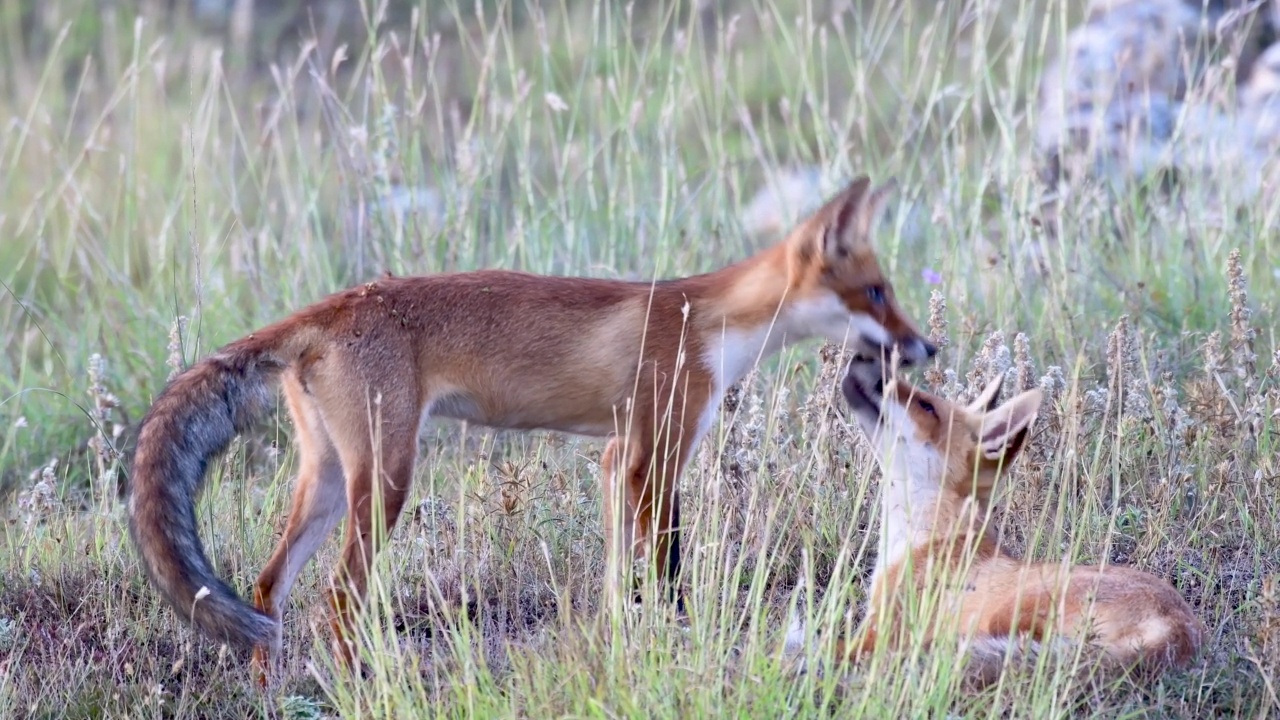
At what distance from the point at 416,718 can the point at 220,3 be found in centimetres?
1232

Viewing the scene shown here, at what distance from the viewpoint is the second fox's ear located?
535 cm

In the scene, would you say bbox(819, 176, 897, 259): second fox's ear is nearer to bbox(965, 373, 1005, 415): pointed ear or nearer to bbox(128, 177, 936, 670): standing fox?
bbox(128, 177, 936, 670): standing fox

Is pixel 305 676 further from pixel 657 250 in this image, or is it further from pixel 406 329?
pixel 657 250

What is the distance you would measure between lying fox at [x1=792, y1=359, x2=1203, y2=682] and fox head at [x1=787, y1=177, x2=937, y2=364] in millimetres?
279

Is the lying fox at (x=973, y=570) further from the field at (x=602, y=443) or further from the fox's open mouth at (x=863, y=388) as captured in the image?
the field at (x=602, y=443)

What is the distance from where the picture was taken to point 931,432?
493 centimetres

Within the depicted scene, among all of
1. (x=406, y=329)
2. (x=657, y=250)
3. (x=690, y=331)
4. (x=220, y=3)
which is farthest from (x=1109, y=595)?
(x=220, y=3)

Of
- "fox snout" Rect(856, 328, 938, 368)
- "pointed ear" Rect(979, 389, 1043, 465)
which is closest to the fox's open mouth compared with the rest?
"fox snout" Rect(856, 328, 938, 368)

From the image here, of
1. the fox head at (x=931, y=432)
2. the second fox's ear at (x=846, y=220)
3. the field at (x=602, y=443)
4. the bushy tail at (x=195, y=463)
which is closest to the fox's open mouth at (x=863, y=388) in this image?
the fox head at (x=931, y=432)

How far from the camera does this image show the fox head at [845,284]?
5395mm

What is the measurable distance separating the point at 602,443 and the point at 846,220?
5.45 feet

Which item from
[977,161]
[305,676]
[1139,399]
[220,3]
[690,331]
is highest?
[220,3]

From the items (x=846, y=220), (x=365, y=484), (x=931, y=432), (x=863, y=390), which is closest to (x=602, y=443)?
(x=846, y=220)

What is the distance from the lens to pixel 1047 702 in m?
3.54
